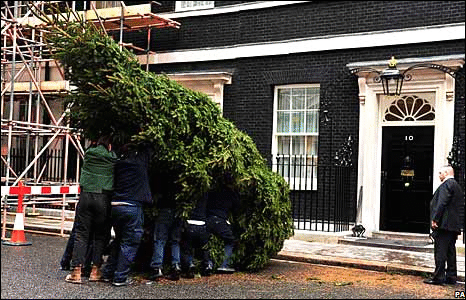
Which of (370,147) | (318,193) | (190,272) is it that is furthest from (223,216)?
(370,147)

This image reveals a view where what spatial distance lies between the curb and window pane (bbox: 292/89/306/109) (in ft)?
14.2

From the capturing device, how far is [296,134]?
14.6m

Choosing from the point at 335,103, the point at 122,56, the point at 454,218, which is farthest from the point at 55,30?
the point at 335,103

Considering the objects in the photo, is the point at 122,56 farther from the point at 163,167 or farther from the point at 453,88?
the point at 453,88

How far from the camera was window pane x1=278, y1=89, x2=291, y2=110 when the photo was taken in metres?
14.8

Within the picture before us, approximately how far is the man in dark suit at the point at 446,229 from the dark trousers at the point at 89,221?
4529 mm

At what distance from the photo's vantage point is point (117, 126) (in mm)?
8656

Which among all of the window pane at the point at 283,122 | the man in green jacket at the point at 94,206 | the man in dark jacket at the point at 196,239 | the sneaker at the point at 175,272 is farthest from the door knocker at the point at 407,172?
the man in green jacket at the point at 94,206

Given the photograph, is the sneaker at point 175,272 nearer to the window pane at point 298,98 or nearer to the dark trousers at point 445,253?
the dark trousers at point 445,253

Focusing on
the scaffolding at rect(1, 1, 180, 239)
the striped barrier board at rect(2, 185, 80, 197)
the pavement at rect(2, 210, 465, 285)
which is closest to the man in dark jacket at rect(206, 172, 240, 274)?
the pavement at rect(2, 210, 465, 285)

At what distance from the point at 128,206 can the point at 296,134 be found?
7.09 m

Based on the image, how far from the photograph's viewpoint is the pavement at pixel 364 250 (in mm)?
10205

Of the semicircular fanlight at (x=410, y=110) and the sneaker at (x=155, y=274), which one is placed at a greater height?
the semicircular fanlight at (x=410, y=110)

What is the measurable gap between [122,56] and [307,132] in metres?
6.88
